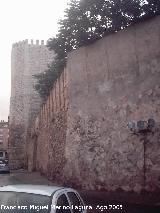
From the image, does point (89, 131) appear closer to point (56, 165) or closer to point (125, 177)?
point (125, 177)

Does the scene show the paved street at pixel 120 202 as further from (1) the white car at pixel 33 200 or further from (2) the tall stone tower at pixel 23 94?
(2) the tall stone tower at pixel 23 94

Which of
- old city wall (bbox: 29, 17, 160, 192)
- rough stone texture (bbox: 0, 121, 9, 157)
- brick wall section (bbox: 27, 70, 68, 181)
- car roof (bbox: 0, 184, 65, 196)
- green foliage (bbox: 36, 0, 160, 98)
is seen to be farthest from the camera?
rough stone texture (bbox: 0, 121, 9, 157)

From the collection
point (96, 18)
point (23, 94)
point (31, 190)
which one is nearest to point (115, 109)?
point (96, 18)

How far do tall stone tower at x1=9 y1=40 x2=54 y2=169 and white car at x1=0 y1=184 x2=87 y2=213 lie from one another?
118 feet

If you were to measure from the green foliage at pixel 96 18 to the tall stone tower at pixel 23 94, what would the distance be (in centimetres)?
2307

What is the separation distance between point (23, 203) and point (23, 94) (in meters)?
37.8

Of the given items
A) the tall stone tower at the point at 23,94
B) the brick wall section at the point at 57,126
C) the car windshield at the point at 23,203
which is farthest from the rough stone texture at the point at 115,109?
the tall stone tower at the point at 23,94

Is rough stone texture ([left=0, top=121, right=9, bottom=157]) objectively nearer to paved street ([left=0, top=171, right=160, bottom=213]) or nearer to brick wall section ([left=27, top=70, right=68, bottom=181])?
brick wall section ([left=27, top=70, right=68, bottom=181])

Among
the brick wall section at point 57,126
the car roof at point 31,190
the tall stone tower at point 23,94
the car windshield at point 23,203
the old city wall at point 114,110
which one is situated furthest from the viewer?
the tall stone tower at point 23,94

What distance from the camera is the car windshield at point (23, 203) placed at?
5109mm

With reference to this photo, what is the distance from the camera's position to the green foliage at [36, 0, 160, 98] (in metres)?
15.4

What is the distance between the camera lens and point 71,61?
55.2 feet

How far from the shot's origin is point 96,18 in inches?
655

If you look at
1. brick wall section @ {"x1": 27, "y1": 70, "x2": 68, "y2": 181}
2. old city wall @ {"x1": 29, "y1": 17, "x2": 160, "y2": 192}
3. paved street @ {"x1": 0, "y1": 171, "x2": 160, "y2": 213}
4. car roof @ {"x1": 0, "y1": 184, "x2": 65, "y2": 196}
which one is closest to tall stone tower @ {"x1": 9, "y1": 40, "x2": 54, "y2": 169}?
brick wall section @ {"x1": 27, "y1": 70, "x2": 68, "y2": 181}
